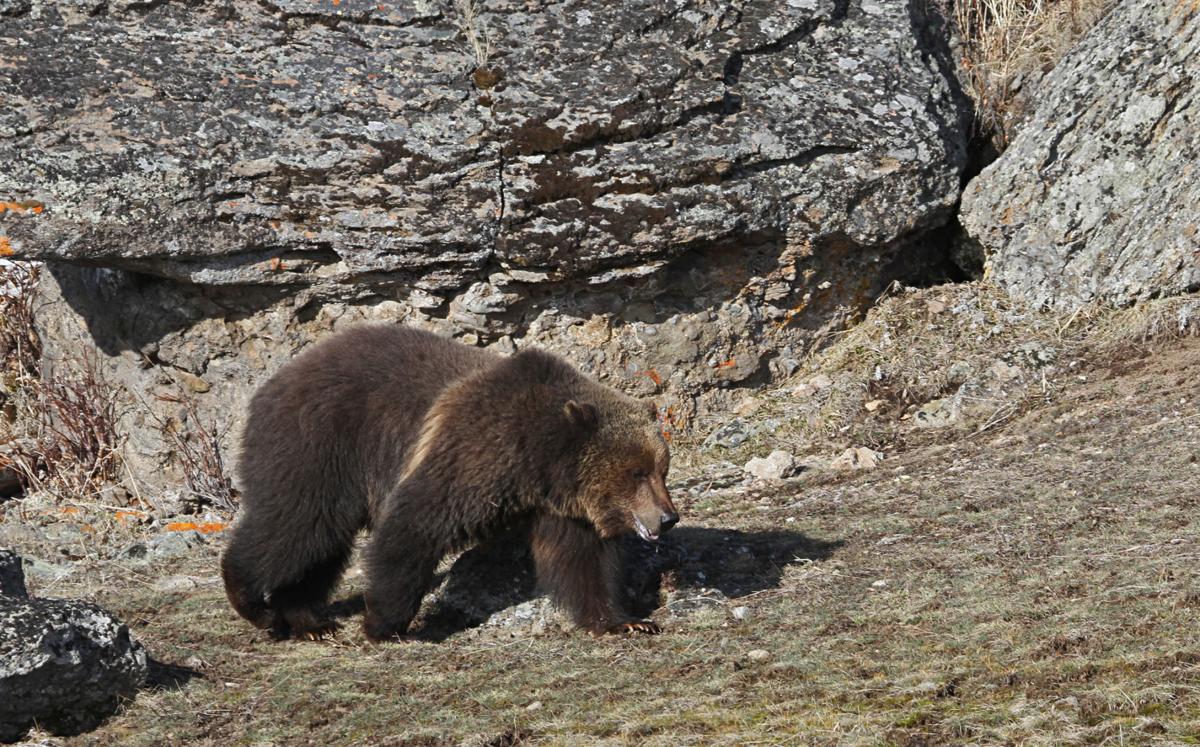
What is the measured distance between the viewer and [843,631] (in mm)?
5895

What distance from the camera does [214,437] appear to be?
10.7m

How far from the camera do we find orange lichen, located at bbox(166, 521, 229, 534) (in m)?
9.79

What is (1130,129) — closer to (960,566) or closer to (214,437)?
(960,566)

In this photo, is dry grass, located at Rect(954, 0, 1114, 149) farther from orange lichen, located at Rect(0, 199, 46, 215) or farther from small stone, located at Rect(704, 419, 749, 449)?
orange lichen, located at Rect(0, 199, 46, 215)

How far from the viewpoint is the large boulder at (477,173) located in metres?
9.66

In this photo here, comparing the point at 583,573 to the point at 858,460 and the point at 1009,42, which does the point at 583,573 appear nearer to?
the point at 858,460

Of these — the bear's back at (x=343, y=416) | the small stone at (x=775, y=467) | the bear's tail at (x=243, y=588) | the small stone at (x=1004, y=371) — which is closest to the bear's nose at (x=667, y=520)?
the bear's back at (x=343, y=416)

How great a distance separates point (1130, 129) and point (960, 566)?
5138 mm

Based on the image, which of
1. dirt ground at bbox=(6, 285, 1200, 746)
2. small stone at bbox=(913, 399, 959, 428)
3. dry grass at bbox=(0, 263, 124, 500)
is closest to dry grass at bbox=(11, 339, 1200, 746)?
dirt ground at bbox=(6, 285, 1200, 746)

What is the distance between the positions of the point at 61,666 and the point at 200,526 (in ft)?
15.6

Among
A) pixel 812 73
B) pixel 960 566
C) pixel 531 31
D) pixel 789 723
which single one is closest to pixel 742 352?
pixel 812 73

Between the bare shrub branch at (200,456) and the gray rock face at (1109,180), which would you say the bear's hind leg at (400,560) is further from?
the gray rock face at (1109,180)

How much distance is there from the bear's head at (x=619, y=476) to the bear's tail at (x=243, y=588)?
1865 mm

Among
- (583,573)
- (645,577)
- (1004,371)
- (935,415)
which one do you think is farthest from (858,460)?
(583,573)
